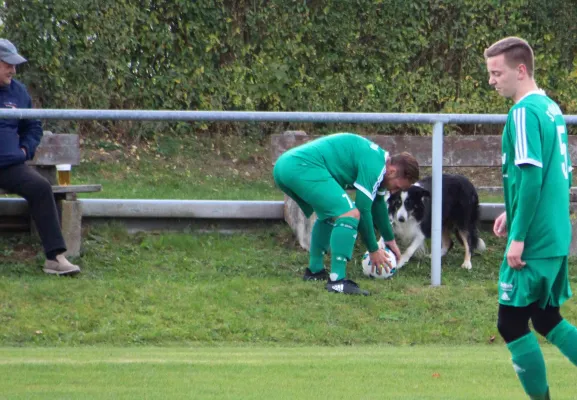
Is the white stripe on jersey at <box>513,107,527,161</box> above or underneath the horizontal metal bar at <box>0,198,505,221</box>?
above

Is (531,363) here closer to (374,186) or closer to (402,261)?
(374,186)

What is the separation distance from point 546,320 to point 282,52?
9.34 m

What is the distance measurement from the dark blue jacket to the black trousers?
0.10 meters

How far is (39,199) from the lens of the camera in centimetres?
838

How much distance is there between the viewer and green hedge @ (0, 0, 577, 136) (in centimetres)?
1262

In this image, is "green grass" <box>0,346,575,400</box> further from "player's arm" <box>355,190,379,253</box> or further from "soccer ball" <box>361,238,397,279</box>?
"soccer ball" <box>361,238,397,279</box>

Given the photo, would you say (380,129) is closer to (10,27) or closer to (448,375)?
(10,27)

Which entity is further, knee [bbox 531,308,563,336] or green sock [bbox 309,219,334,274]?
green sock [bbox 309,219,334,274]

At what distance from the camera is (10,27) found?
12180 mm

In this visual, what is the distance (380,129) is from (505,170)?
9330 mm

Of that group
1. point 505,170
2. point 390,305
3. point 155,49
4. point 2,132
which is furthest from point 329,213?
point 155,49

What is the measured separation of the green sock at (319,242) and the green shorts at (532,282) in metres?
4.17

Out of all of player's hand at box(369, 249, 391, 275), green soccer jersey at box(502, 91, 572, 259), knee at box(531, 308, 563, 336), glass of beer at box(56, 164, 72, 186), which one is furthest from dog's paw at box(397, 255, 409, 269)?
green soccer jersey at box(502, 91, 572, 259)

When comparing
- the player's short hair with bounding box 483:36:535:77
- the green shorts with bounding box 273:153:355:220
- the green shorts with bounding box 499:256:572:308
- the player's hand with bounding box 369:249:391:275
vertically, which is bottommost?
the player's hand with bounding box 369:249:391:275
